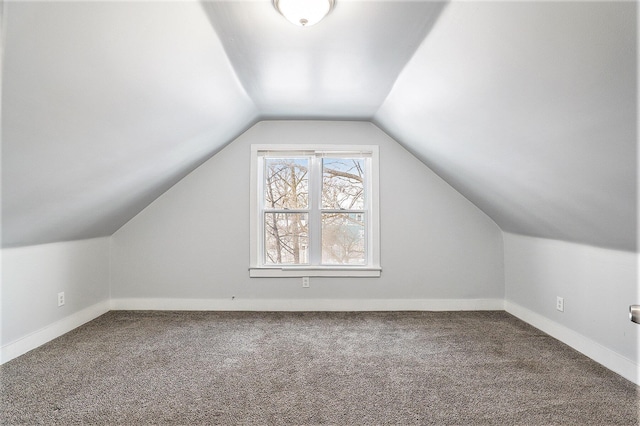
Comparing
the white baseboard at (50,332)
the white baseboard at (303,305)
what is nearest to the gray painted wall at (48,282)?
the white baseboard at (50,332)

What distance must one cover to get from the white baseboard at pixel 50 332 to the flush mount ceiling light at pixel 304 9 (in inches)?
116

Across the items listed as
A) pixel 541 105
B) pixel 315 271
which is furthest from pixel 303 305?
pixel 541 105

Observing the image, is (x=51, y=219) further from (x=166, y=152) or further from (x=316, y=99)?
(x=316, y=99)

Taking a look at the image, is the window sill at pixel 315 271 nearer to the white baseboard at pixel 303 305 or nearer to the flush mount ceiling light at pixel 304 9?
the white baseboard at pixel 303 305

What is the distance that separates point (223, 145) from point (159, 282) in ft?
5.45

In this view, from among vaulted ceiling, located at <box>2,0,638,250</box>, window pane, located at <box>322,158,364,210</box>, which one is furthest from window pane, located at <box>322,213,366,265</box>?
vaulted ceiling, located at <box>2,0,638,250</box>

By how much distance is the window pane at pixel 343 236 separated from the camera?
3.87 meters

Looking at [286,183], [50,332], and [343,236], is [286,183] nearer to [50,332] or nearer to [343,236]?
[343,236]

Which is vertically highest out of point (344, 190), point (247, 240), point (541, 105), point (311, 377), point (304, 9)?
point (304, 9)

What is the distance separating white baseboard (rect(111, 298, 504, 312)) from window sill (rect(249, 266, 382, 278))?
275 millimetres

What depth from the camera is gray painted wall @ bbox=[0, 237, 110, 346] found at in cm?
253

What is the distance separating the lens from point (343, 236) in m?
3.88

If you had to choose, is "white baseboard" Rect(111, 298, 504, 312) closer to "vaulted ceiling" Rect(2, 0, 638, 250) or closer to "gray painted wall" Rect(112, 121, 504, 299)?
"gray painted wall" Rect(112, 121, 504, 299)

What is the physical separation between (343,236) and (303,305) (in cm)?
88
